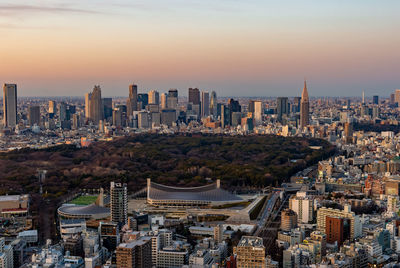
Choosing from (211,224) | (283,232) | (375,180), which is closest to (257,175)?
(375,180)

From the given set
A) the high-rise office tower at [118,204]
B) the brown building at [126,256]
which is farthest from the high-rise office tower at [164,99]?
the brown building at [126,256]

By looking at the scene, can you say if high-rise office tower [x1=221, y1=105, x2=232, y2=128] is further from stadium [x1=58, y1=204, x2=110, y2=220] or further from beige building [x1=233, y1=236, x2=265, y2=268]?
beige building [x1=233, y1=236, x2=265, y2=268]

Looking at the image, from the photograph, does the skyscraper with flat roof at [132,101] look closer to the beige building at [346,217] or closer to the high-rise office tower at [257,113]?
the high-rise office tower at [257,113]

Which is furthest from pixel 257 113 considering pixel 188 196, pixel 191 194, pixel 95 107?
pixel 188 196

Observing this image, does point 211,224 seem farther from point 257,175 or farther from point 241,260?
point 257,175

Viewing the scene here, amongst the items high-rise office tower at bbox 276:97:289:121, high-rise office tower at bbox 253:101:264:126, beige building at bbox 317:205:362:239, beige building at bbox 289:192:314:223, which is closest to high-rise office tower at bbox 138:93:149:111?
high-rise office tower at bbox 253:101:264:126

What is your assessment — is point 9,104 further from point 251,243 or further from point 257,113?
point 251,243
